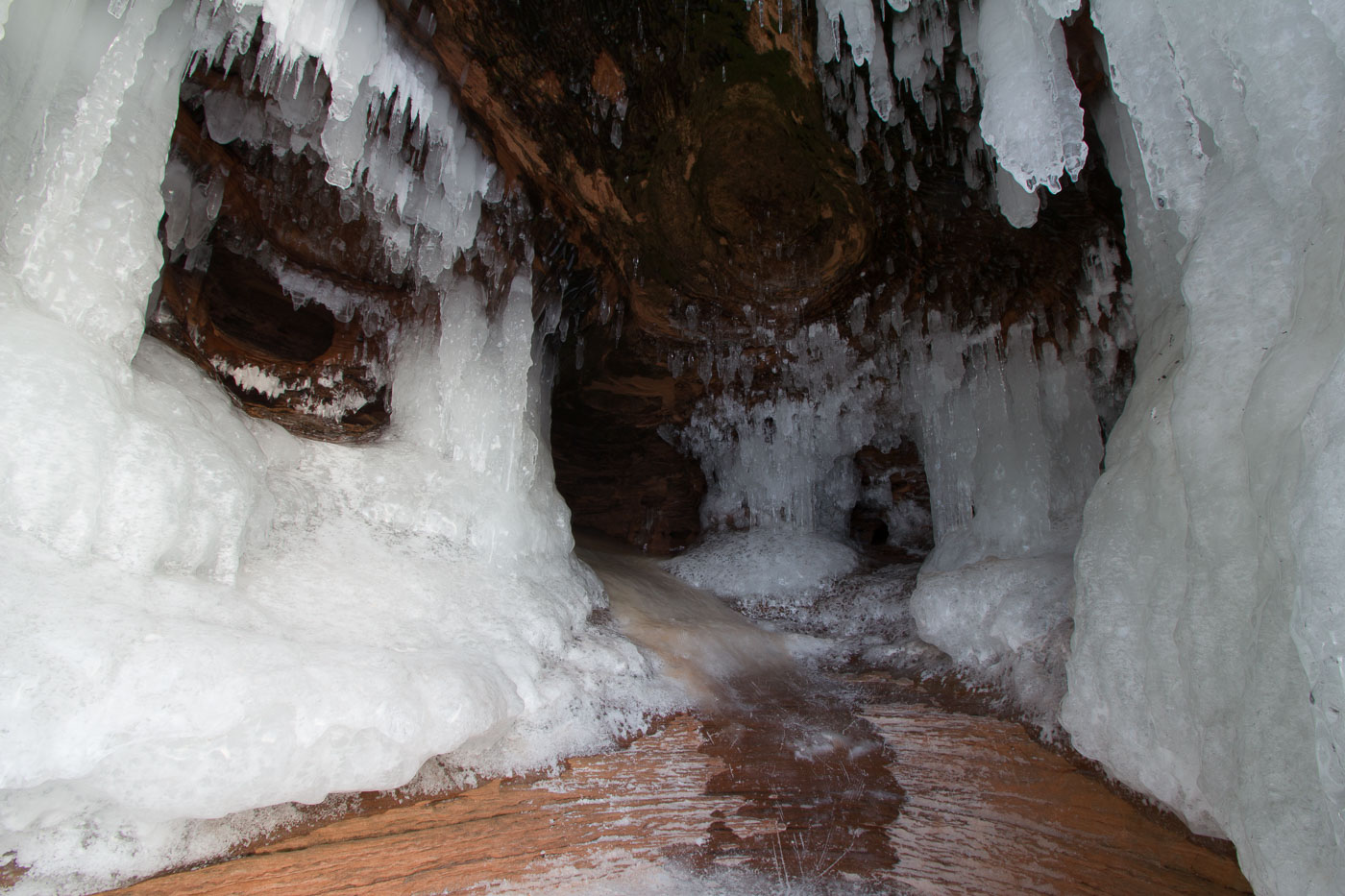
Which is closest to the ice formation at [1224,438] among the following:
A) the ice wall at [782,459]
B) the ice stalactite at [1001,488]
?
the ice stalactite at [1001,488]

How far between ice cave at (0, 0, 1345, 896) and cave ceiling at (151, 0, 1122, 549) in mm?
37

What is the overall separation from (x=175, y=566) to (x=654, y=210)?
4169mm

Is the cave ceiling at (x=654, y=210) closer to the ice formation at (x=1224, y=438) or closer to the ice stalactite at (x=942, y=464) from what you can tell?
the ice stalactite at (x=942, y=464)

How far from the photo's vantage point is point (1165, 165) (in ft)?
9.37

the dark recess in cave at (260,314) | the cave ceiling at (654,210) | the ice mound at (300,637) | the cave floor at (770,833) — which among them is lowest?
the cave floor at (770,833)

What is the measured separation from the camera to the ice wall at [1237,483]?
67.4 inches

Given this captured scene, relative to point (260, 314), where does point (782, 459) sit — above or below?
below

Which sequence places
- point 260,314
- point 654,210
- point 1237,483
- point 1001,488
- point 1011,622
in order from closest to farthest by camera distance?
point 1237,483, point 1011,622, point 654,210, point 260,314, point 1001,488

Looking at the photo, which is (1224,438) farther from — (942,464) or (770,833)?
(942,464)

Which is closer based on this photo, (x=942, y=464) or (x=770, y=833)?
(x=770, y=833)

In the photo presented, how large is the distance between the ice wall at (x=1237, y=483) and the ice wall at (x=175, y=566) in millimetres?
2813

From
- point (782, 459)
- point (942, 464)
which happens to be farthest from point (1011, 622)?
point (782, 459)

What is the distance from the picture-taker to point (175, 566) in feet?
10.4

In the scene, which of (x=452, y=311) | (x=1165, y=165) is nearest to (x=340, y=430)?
(x=452, y=311)
